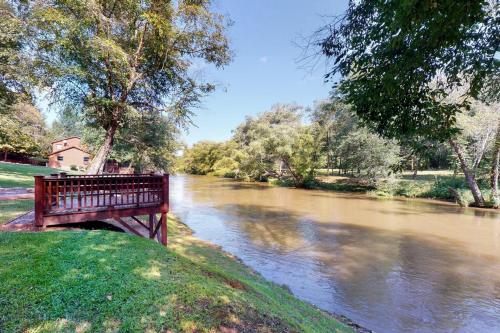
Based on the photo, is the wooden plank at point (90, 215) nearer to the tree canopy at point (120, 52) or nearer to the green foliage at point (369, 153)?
the tree canopy at point (120, 52)

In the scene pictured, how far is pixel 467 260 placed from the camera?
9656mm

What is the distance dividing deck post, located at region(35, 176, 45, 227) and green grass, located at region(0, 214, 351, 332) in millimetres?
1067

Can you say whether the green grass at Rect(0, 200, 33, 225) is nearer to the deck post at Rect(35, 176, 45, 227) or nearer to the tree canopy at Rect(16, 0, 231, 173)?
the deck post at Rect(35, 176, 45, 227)

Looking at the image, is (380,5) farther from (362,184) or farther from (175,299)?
(362,184)

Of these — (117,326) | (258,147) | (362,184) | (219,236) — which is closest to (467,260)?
(219,236)

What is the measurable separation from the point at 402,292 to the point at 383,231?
275 inches

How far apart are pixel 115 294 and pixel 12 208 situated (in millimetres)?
7191

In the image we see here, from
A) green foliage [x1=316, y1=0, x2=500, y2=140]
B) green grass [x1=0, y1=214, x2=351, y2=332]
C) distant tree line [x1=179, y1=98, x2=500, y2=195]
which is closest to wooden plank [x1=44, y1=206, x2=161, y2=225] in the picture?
green grass [x1=0, y1=214, x2=351, y2=332]

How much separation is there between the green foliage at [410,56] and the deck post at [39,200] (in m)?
5.76

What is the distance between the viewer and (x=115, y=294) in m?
3.12

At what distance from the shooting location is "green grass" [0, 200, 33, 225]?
22.6ft

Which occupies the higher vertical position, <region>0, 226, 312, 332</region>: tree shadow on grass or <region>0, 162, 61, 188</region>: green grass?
<region>0, 162, 61, 188</region>: green grass

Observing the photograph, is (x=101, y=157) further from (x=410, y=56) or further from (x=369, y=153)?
(x=369, y=153)

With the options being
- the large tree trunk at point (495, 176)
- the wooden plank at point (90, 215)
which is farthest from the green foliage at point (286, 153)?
the wooden plank at point (90, 215)
